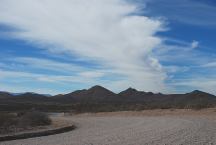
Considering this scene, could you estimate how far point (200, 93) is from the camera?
481 feet

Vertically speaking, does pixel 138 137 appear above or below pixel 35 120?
below

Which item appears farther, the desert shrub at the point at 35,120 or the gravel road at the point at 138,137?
the desert shrub at the point at 35,120

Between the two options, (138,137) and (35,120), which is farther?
(35,120)

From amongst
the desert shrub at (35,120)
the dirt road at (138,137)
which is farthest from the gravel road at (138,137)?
the desert shrub at (35,120)

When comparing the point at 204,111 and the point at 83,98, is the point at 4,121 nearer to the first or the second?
the point at 204,111

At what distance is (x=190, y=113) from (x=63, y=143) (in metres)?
34.6

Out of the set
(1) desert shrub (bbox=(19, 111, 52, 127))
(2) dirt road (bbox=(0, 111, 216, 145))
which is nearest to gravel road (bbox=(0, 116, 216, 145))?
(2) dirt road (bbox=(0, 111, 216, 145))

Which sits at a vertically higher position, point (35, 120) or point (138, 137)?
point (35, 120)

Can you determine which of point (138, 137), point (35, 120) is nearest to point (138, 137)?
point (138, 137)

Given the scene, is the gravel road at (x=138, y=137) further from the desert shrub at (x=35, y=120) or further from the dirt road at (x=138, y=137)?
the desert shrub at (x=35, y=120)

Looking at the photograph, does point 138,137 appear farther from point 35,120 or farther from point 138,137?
point 35,120

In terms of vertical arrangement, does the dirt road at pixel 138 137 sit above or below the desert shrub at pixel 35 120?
below

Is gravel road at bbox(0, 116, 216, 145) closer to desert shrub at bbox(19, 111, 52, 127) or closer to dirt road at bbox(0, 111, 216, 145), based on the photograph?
dirt road at bbox(0, 111, 216, 145)

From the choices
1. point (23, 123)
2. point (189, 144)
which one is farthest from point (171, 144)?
point (23, 123)
